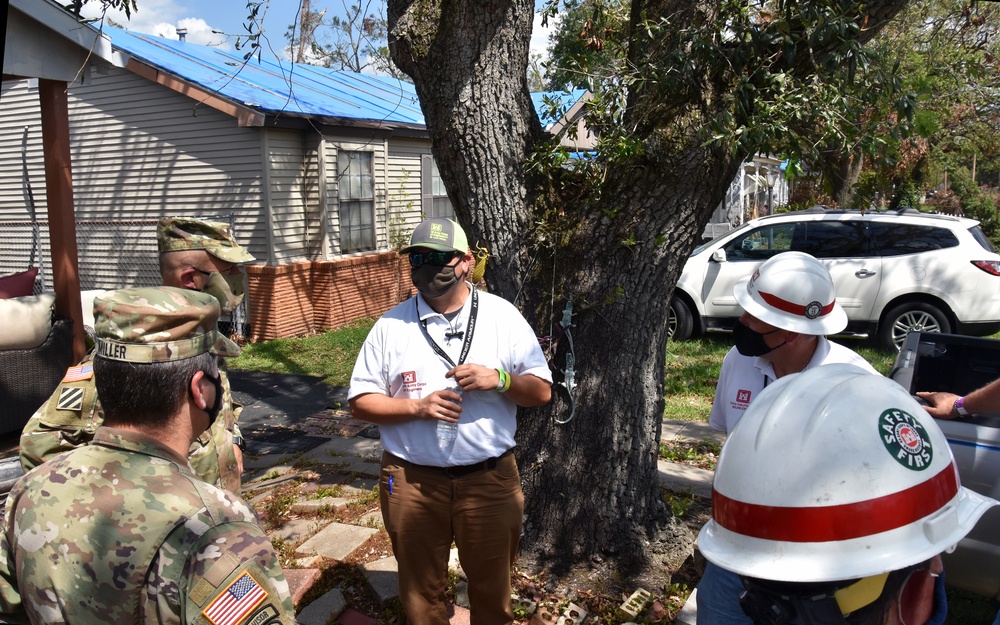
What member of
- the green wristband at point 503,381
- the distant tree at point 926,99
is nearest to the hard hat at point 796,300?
the distant tree at point 926,99

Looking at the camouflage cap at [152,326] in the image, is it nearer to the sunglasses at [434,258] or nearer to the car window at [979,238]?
the sunglasses at [434,258]

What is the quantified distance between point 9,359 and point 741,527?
604 cm

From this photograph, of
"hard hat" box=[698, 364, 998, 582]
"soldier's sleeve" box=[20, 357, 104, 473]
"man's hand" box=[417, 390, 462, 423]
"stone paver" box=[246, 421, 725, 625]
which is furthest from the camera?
"stone paver" box=[246, 421, 725, 625]

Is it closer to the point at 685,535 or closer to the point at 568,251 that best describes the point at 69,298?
the point at 568,251

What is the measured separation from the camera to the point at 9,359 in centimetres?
578

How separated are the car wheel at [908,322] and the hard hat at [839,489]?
8.29m

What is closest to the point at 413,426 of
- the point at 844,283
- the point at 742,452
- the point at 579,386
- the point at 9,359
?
the point at 579,386

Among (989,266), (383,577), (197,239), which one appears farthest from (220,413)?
(989,266)

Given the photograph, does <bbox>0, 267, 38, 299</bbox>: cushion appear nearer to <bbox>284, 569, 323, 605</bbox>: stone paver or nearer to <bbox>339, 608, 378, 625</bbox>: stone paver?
<bbox>284, 569, 323, 605</bbox>: stone paver

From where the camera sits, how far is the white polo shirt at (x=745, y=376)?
287 centimetres

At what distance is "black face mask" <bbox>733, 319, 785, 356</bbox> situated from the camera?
2.85 metres

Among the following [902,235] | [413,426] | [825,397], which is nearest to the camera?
[825,397]

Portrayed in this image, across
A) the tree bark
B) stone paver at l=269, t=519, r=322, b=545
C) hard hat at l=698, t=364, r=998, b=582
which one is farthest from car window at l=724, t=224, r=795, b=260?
hard hat at l=698, t=364, r=998, b=582

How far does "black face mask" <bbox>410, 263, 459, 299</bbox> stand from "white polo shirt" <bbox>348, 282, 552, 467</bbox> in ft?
0.30
